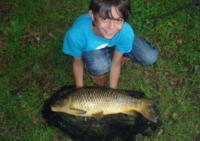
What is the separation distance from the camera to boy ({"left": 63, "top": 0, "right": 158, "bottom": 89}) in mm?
2092

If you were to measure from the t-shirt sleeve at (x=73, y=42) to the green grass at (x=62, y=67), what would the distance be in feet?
2.95

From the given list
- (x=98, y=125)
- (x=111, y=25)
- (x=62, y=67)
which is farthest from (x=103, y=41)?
(x=62, y=67)

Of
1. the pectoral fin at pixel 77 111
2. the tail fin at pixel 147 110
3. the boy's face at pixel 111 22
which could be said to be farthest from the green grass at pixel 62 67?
the boy's face at pixel 111 22

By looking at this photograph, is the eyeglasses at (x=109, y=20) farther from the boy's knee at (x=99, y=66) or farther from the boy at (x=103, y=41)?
the boy's knee at (x=99, y=66)

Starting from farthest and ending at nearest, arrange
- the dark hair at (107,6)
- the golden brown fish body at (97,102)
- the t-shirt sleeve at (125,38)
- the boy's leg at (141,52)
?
the boy's leg at (141,52) → the t-shirt sleeve at (125,38) → the golden brown fish body at (97,102) → the dark hair at (107,6)

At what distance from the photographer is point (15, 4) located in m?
3.65

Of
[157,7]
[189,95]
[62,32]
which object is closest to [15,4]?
[62,32]

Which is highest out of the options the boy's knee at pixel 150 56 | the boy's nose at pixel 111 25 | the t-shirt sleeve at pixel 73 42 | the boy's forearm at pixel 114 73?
the boy's nose at pixel 111 25

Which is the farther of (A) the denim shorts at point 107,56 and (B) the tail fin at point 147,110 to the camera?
(A) the denim shorts at point 107,56

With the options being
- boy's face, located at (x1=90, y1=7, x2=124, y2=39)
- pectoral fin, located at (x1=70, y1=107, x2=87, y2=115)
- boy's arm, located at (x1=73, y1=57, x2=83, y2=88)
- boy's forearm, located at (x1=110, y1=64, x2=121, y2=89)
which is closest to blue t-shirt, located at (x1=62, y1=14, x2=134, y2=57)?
boy's arm, located at (x1=73, y1=57, x2=83, y2=88)

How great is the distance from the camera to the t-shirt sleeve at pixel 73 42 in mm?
2496

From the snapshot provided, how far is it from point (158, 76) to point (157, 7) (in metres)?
1.00

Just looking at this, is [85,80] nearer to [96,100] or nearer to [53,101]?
[53,101]

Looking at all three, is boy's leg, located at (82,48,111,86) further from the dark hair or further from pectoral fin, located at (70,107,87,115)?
the dark hair
